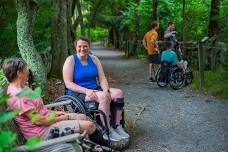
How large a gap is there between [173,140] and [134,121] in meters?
1.35

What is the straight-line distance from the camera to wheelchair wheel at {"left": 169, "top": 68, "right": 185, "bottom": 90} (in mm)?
11828

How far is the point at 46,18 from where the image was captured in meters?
15.3

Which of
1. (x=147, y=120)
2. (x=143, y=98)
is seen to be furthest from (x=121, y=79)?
(x=147, y=120)

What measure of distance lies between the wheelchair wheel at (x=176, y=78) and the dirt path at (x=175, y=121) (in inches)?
8.5

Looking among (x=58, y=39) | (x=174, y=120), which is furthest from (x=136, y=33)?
(x=174, y=120)

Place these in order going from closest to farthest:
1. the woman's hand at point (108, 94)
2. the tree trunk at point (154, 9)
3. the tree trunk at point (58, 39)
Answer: the woman's hand at point (108, 94) < the tree trunk at point (58, 39) < the tree trunk at point (154, 9)

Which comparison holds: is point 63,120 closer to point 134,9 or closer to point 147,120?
point 147,120

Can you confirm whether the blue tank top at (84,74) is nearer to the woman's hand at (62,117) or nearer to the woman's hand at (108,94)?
the woman's hand at (108,94)

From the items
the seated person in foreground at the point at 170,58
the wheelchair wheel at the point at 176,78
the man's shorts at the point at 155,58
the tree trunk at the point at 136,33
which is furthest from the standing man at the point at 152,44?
the tree trunk at the point at 136,33

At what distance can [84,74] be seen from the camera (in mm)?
6348

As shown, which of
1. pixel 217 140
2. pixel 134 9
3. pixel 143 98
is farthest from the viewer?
pixel 134 9

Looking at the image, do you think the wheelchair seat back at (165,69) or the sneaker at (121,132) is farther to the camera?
the wheelchair seat back at (165,69)

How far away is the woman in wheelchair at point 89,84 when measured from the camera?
5.95m

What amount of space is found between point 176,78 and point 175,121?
161 inches
